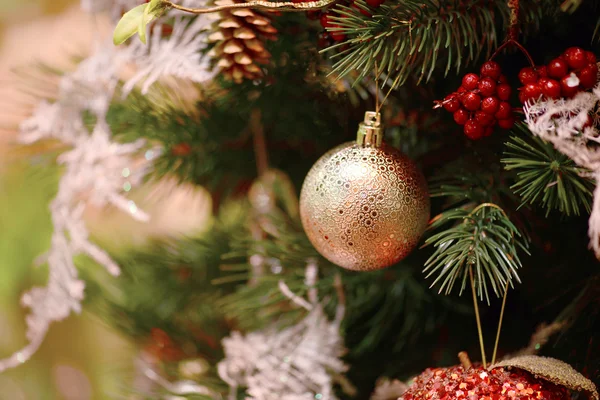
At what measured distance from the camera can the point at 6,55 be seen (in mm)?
825

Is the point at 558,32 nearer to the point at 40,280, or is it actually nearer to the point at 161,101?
the point at 161,101

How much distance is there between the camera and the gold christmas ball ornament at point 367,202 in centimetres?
34

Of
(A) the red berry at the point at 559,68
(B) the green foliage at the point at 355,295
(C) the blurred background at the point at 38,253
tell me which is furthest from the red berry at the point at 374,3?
(C) the blurred background at the point at 38,253

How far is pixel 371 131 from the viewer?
352 mm

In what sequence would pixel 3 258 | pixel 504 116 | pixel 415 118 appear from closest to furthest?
pixel 504 116 < pixel 415 118 < pixel 3 258

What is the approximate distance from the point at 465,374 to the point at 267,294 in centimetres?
21

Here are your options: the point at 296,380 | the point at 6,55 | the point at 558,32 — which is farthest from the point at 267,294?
the point at 6,55

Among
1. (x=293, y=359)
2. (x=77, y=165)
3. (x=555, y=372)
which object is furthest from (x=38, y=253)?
(x=555, y=372)

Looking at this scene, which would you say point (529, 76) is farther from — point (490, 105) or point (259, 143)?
point (259, 143)

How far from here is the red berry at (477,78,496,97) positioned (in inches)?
12.2

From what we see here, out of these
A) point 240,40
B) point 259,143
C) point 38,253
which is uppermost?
point 240,40

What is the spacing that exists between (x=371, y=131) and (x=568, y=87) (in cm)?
12

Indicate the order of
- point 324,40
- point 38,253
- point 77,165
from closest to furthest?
point 324,40, point 77,165, point 38,253

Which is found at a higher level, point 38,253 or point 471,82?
point 471,82
